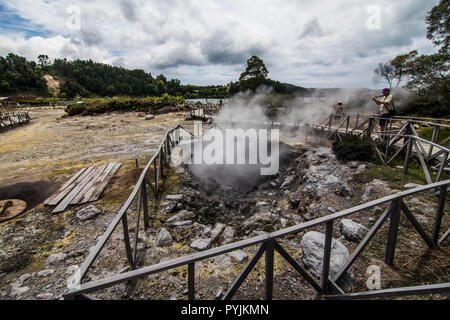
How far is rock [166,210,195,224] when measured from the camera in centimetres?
427

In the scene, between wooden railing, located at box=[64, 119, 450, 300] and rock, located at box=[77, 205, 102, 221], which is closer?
wooden railing, located at box=[64, 119, 450, 300]

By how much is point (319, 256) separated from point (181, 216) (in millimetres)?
2796

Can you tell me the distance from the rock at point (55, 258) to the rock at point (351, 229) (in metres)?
4.46

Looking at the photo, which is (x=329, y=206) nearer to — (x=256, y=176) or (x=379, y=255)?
(x=379, y=255)

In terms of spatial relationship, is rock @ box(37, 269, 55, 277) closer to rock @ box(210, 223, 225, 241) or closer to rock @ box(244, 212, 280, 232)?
rock @ box(210, 223, 225, 241)

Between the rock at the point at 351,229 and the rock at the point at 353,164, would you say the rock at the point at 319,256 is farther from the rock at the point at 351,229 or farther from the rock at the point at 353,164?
the rock at the point at 353,164

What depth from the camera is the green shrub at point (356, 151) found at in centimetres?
667

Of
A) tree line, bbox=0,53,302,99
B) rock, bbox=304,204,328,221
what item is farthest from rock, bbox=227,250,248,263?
tree line, bbox=0,53,302,99

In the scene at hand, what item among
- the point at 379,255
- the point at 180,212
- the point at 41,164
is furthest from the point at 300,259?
the point at 41,164

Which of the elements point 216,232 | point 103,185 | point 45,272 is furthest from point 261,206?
point 45,272

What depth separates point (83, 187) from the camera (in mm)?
5359

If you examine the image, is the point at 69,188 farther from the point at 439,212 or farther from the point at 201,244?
the point at 439,212

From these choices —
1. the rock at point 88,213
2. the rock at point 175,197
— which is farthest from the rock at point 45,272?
the rock at point 175,197

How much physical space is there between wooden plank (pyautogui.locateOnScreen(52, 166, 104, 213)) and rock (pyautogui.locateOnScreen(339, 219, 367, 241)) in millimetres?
5562
